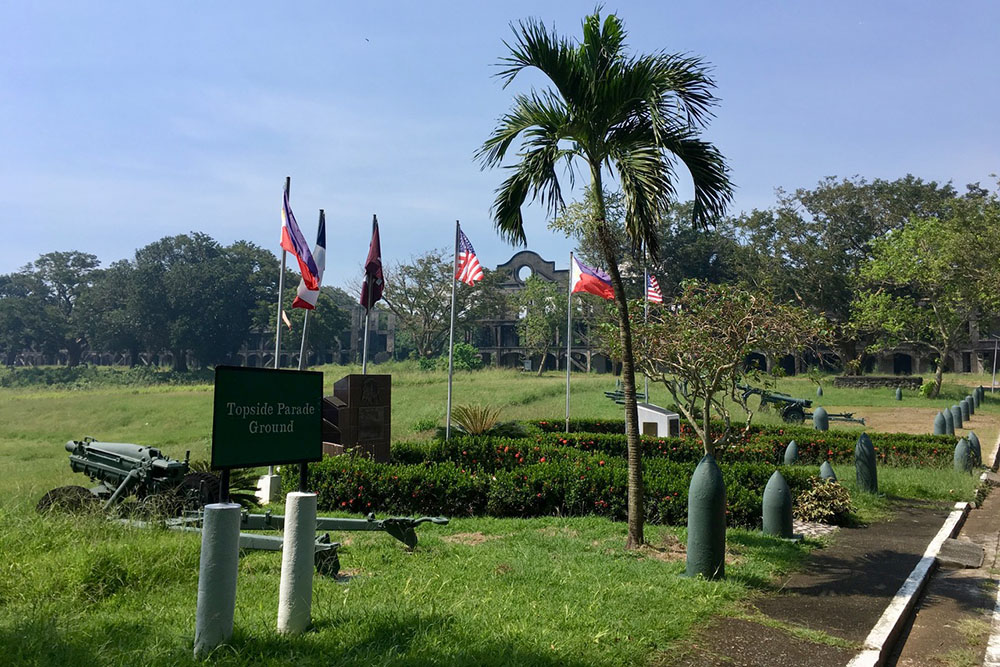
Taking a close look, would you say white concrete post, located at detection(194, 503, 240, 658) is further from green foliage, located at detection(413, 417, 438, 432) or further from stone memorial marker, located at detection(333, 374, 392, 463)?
green foliage, located at detection(413, 417, 438, 432)

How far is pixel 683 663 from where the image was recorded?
4.49 m

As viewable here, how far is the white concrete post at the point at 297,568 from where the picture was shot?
14.7 feet

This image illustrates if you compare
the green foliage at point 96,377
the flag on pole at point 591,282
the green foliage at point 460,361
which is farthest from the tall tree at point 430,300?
the flag on pole at point 591,282

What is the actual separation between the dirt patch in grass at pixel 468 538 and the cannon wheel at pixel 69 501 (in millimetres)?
3870

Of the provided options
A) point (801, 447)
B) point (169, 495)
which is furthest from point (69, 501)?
point (801, 447)

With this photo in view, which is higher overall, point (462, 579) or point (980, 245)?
point (980, 245)

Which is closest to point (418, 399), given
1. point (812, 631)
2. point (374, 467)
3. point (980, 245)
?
point (374, 467)

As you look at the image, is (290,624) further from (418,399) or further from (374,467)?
(418,399)

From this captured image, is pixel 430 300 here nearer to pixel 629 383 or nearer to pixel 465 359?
pixel 465 359

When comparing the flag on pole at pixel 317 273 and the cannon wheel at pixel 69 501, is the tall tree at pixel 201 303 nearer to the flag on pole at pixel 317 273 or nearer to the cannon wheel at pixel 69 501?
the flag on pole at pixel 317 273

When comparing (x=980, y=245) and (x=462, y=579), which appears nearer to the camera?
(x=462, y=579)

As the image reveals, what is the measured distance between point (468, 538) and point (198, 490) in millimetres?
3348

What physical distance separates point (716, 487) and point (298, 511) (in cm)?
377

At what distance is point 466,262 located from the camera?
619 inches
